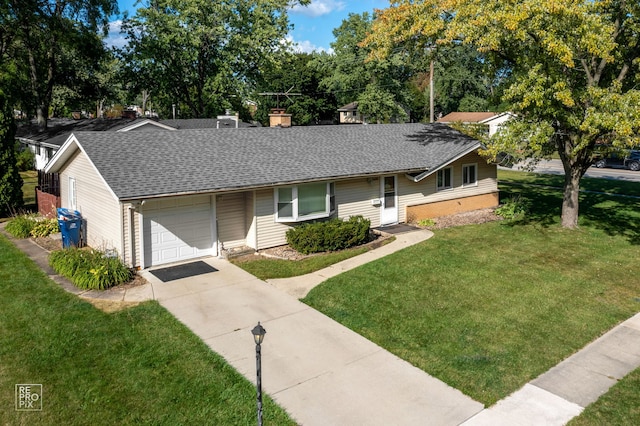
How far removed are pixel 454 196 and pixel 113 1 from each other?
27.7 m

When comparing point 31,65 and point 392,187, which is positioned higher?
point 31,65

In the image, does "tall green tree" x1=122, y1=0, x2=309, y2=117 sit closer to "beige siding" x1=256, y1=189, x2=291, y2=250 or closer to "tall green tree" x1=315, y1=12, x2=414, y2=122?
"tall green tree" x1=315, y1=12, x2=414, y2=122

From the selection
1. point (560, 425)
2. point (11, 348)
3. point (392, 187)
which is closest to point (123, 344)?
point (11, 348)

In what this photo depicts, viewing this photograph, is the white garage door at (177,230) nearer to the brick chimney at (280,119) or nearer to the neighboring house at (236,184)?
the neighboring house at (236,184)

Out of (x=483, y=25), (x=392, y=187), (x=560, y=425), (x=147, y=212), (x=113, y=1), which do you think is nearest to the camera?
(x=560, y=425)

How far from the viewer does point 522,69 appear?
1758cm

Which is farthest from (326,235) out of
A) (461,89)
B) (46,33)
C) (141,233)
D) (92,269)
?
(461,89)

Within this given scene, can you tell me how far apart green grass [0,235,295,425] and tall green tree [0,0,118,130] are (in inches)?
1041

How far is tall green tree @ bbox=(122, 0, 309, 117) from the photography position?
3816cm

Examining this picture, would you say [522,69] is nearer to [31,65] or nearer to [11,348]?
[11,348]

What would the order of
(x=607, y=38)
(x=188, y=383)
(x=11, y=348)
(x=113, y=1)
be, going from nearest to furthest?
(x=188, y=383), (x=11, y=348), (x=607, y=38), (x=113, y=1)

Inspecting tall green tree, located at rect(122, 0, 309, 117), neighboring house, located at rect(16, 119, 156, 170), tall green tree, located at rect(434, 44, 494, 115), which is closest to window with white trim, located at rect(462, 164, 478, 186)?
neighboring house, located at rect(16, 119, 156, 170)

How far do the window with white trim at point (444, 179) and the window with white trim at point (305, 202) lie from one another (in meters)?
5.77

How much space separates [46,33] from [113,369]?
1271 inches
